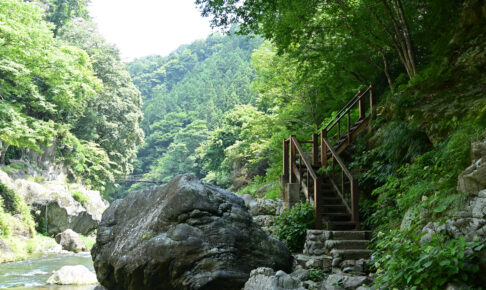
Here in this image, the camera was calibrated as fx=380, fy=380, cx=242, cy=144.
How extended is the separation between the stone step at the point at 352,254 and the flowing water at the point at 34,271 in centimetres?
702

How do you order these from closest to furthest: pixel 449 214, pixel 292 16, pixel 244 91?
pixel 449 214, pixel 292 16, pixel 244 91

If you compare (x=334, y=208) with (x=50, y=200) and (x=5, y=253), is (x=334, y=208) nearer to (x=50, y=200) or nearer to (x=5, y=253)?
(x=5, y=253)

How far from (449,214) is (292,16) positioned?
6.10 m

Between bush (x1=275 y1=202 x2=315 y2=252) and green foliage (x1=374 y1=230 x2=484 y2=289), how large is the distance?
3.49m

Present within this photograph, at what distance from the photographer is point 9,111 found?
62.6ft

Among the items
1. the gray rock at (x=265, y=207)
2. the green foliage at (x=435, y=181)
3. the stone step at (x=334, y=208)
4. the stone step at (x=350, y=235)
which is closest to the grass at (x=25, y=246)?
the gray rock at (x=265, y=207)

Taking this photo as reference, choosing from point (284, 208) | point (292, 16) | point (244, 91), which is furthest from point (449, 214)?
point (244, 91)

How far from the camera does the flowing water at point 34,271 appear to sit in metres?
9.94

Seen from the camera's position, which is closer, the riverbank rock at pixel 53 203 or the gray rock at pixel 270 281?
the gray rock at pixel 270 281

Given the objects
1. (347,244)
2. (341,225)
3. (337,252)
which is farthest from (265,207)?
(337,252)

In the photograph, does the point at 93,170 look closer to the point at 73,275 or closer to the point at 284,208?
the point at 73,275

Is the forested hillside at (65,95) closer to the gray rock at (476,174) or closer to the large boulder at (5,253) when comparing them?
the large boulder at (5,253)

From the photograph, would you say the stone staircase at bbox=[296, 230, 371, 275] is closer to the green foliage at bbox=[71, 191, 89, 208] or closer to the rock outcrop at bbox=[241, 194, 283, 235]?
the rock outcrop at bbox=[241, 194, 283, 235]

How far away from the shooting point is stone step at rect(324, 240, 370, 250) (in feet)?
→ 20.0
